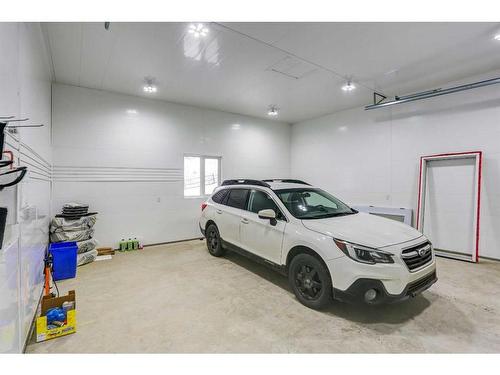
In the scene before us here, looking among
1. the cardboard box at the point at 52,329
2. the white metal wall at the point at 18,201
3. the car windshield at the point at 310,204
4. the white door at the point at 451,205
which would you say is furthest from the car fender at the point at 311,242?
the white door at the point at 451,205

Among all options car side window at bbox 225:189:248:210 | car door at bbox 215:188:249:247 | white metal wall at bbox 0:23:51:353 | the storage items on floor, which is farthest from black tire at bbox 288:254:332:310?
the storage items on floor

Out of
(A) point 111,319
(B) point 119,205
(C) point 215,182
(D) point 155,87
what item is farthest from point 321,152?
(A) point 111,319

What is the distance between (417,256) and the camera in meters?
2.47

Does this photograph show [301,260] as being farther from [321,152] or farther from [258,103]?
[321,152]

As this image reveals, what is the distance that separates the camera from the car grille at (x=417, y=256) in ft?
7.82

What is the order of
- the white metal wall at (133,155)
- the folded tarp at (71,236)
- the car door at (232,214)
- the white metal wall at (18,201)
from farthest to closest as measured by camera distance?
1. the white metal wall at (133,155)
2. the folded tarp at (71,236)
3. the car door at (232,214)
4. the white metal wall at (18,201)

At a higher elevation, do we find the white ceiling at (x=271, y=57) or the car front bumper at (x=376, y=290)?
the white ceiling at (x=271, y=57)

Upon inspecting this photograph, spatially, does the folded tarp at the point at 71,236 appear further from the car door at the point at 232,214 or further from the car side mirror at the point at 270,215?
the car side mirror at the point at 270,215

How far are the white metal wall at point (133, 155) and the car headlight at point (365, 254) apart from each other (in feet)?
14.1

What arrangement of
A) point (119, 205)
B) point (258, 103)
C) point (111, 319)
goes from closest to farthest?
point (111, 319), point (119, 205), point (258, 103)

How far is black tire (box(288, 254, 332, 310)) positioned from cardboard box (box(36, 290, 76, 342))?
2271 millimetres

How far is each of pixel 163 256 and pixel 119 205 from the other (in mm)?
1494

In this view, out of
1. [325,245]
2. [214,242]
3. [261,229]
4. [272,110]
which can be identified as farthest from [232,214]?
[272,110]

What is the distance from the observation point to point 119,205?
16.5 ft
